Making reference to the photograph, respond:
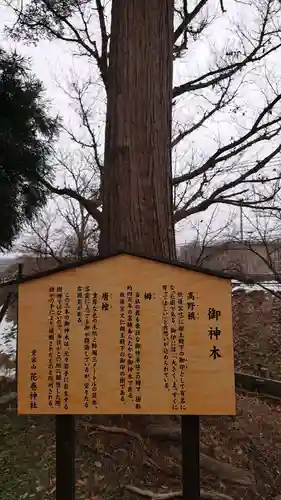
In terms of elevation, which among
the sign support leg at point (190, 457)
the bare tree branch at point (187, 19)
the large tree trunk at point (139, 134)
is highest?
the bare tree branch at point (187, 19)

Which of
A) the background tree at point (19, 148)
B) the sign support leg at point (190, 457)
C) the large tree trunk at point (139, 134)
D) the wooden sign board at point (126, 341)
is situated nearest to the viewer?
the wooden sign board at point (126, 341)

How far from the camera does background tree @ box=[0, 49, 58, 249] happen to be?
5.34 meters

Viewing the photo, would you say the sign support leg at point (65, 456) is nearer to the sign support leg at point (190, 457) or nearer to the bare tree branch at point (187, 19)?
the sign support leg at point (190, 457)

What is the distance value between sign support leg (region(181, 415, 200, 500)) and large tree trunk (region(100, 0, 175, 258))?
173cm

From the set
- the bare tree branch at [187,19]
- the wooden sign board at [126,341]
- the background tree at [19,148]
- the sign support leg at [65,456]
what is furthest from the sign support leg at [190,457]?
the bare tree branch at [187,19]

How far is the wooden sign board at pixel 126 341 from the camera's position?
102 inches

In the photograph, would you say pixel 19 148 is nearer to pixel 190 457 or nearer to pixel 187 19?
pixel 187 19

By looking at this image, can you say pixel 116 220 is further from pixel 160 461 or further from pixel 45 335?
pixel 160 461

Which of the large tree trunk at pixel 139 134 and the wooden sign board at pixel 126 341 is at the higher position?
the large tree trunk at pixel 139 134

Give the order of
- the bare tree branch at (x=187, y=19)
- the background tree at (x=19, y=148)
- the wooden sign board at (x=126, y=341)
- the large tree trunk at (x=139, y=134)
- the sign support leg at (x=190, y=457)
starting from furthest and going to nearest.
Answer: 1. the bare tree branch at (x=187, y=19)
2. the background tree at (x=19, y=148)
3. the large tree trunk at (x=139, y=134)
4. the sign support leg at (x=190, y=457)
5. the wooden sign board at (x=126, y=341)

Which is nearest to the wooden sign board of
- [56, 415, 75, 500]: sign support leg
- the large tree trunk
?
[56, 415, 75, 500]: sign support leg

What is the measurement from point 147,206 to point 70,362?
1.84 m

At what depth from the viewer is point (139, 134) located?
4113mm

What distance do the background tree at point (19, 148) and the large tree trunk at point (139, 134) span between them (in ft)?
5.36
